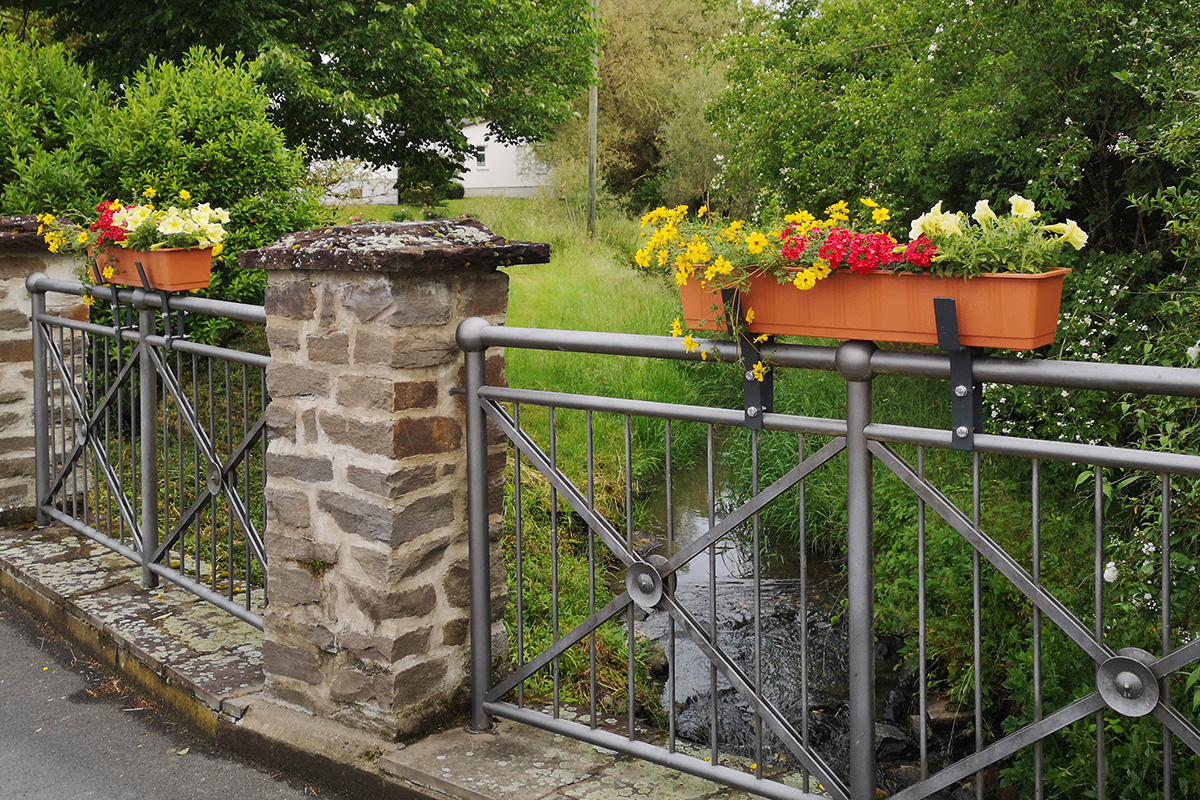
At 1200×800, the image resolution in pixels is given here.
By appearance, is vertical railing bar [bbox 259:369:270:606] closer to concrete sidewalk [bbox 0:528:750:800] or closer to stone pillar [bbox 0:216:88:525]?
concrete sidewalk [bbox 0:528:750:800]

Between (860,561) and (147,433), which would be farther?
(147,433)

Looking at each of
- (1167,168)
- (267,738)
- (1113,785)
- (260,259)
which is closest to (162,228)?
(260,259)

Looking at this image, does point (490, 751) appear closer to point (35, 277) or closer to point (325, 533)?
point (325, 533)

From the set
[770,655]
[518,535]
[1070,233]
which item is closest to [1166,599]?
[1070,233]

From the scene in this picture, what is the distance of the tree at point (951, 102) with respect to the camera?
23.9 feet

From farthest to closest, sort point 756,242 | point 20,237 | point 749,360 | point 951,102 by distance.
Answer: point 951,102, point 20,237, point 749,360, point 756,242

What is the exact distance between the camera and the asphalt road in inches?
132

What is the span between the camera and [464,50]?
15.2m

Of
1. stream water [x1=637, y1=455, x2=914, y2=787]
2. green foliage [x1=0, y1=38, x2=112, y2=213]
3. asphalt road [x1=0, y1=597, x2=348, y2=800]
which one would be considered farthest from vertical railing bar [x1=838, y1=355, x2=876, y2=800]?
green foliage [x1=0, y1=38, x2=112, y2=213]

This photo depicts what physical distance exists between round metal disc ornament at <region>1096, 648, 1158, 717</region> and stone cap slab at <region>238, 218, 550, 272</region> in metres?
1.77

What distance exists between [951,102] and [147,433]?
6060mm

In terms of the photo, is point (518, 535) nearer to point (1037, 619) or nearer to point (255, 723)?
point (255, 723)

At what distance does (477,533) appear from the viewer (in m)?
3.25

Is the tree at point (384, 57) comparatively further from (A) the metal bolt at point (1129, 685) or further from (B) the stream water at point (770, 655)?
(A) the metal bolt at point (1129, 685)
